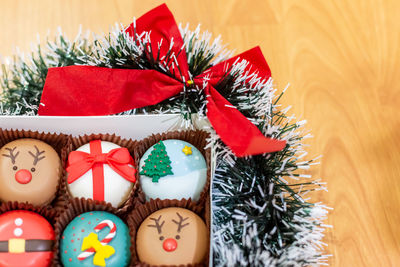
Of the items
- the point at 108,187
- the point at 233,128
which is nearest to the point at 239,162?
the point at 233,128

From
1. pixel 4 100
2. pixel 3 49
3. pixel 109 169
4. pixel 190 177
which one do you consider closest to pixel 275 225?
pixel 190 177

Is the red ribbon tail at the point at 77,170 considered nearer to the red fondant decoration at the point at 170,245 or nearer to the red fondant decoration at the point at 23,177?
the red fondant decoration at the point at 23,177

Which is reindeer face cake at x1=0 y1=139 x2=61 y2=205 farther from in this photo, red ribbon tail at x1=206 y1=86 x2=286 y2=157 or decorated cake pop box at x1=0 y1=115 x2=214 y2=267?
red ribbon tail at x1=206 y1=86 x2=286 y2=157

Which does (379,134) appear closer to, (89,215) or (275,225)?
(275,225)

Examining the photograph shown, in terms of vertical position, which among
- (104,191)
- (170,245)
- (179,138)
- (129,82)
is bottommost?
(170,245)

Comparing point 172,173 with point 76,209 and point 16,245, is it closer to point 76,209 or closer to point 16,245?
point 76,209

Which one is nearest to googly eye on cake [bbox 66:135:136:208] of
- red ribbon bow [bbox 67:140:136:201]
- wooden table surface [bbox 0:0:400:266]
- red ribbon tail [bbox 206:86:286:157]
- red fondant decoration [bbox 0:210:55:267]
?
red ribbon bow [bbox 67:140:136:201]
